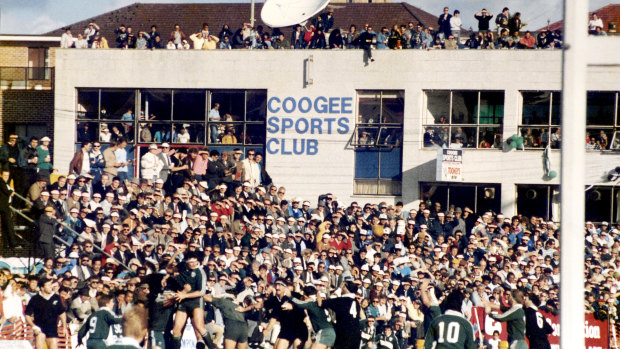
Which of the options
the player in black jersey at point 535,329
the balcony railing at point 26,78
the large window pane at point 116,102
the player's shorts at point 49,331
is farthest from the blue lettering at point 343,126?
the player's shorts at point 49,331

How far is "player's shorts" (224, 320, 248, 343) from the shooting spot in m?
12.4

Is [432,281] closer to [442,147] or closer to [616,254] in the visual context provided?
[616,254]

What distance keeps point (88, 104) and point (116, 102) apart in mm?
765

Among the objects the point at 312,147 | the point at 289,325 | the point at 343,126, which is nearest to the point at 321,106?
the point at 343,126

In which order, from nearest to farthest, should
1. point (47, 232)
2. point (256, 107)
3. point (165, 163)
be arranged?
point (47, 232)
point (165, 163)
point (256, 107)

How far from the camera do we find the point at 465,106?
21.3 meters

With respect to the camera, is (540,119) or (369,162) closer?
(540,119)

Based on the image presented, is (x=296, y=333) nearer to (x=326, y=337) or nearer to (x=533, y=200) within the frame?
(x=326, y=337)

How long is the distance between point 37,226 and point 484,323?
741 cm

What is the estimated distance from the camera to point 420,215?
17.5m

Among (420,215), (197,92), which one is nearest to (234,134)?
(197,92)

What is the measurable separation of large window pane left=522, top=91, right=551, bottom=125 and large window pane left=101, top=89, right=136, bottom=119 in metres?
10.2

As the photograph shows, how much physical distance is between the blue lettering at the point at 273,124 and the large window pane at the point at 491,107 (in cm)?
518

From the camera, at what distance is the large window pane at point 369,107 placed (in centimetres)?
2195
